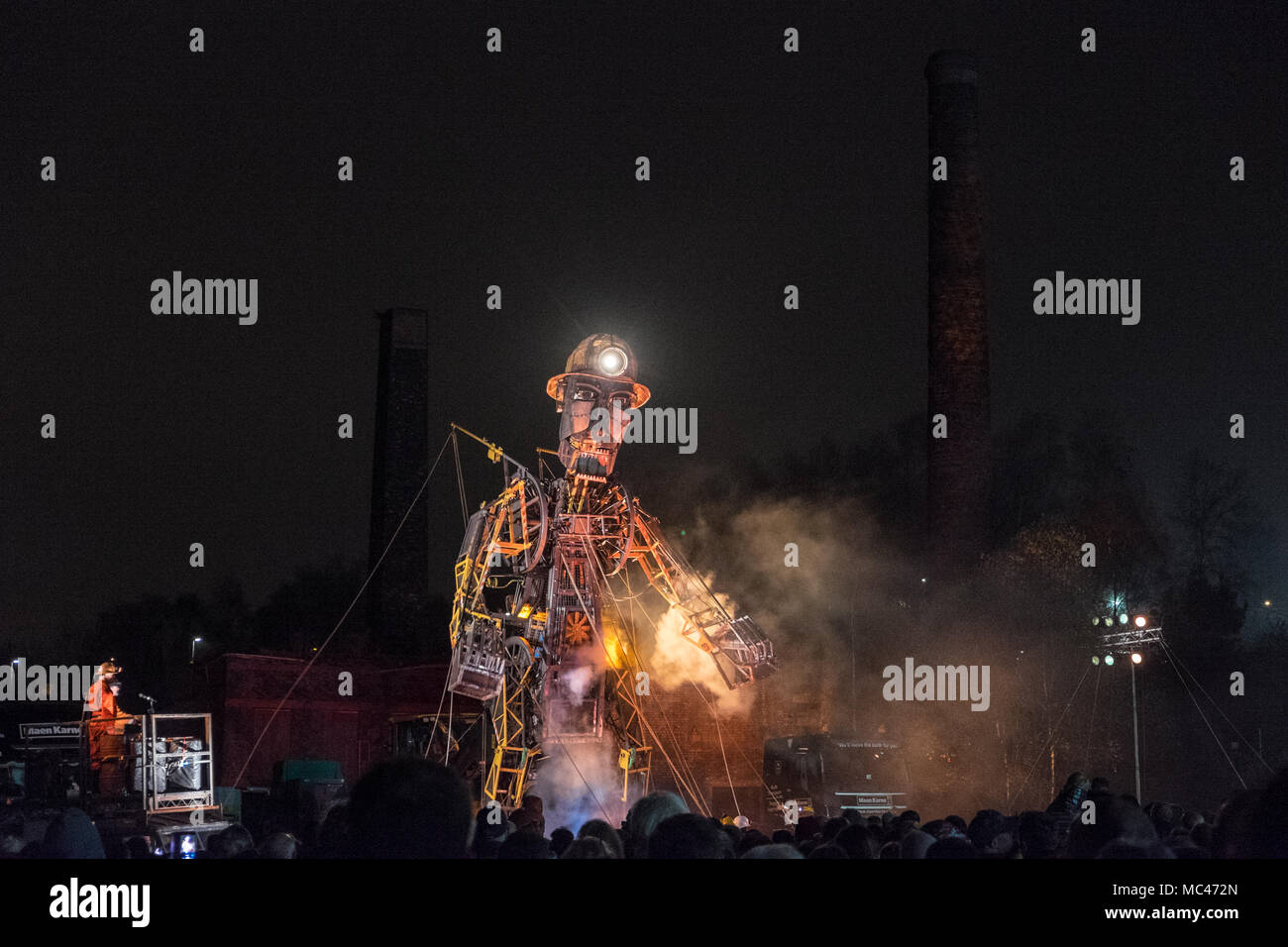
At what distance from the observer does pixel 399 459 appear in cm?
4834

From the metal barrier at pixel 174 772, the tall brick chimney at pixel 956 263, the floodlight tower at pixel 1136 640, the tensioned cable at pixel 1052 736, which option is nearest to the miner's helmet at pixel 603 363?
the metal barrier at pixel 174 772

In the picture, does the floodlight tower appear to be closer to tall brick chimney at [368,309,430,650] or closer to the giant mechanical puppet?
the giant mechanical puppet

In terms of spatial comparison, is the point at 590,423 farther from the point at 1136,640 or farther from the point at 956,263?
the point at 956,263

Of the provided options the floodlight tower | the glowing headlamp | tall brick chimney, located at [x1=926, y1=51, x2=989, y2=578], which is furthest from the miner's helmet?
tall brick chimney, located at [x1=926, y1=51, x2=989, y2=578]

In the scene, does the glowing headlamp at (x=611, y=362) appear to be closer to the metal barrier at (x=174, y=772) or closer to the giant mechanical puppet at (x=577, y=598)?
the giant mechanical puppet at (x=577, y=598)

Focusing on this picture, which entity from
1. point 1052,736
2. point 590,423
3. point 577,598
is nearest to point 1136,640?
point 1052,736

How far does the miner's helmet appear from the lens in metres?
17.2

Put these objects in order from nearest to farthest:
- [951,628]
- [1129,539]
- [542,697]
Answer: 1. [542,697]
2. [951,628]
3. [1129,539]

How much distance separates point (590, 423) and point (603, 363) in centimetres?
91

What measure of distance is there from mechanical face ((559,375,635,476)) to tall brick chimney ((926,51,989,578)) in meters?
23.1
